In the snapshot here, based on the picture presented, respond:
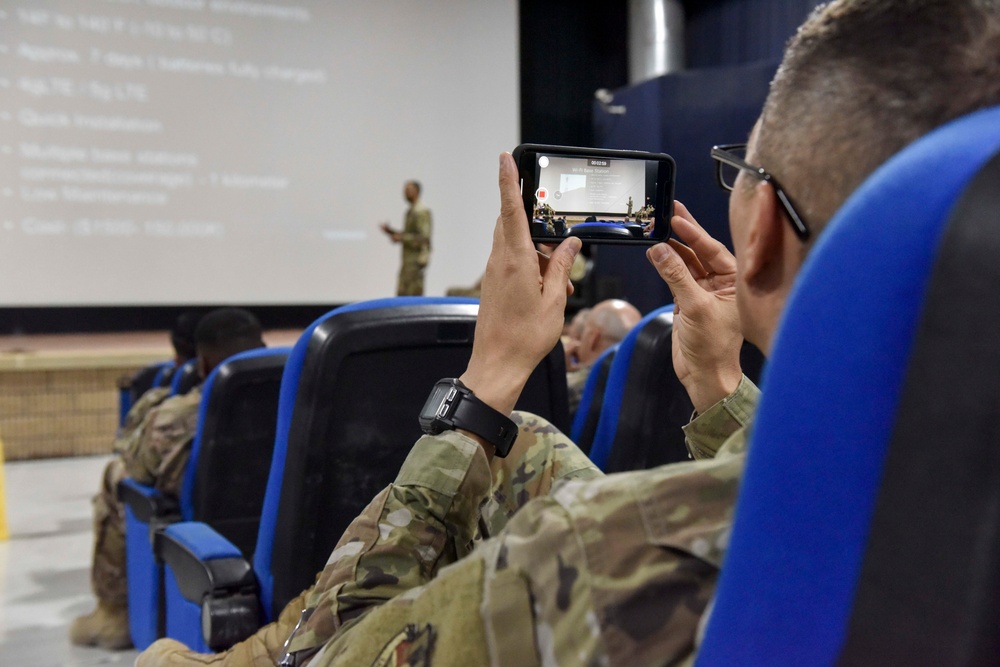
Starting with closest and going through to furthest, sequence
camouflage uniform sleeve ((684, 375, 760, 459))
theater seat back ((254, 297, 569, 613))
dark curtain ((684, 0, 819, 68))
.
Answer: camouflage uniform sleeve ((684, 375, 760, 459)), theater seat back ((254, 297, 569, 613)), dark curtain ((684, 0, 819, 68))

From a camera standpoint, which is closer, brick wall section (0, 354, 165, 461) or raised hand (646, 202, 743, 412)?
raised hand (646, 202, 743, 412)

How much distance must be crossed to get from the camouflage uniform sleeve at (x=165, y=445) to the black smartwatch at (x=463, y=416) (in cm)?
151

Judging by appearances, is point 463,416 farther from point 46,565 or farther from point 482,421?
point 46,565

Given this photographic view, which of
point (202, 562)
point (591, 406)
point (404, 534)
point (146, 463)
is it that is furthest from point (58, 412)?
point (404, 534)

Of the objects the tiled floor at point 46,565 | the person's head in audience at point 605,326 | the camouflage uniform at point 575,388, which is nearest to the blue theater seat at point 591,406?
the camouflage uniform at point 575,388

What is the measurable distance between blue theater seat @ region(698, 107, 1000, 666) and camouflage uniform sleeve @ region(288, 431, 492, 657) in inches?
12.0

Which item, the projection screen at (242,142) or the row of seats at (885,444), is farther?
the projection screen at (242,142)

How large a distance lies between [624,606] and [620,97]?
7266 mm

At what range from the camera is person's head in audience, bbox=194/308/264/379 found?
7.65 feet

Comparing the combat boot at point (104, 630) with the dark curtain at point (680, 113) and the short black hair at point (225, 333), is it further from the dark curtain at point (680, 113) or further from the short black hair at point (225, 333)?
the dark curtain at point (680, 113)

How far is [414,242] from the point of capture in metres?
6.43

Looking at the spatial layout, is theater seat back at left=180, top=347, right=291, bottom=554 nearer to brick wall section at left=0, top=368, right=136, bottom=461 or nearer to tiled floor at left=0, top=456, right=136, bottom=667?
tiled floor at left=0, top=456, right=136, bottom=667

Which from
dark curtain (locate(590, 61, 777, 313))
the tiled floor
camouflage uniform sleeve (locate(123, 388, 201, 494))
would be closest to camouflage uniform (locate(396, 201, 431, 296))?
dark curtain (locate(590, 61, 777, 313))

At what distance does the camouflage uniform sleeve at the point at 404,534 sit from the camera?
27.8 inches
